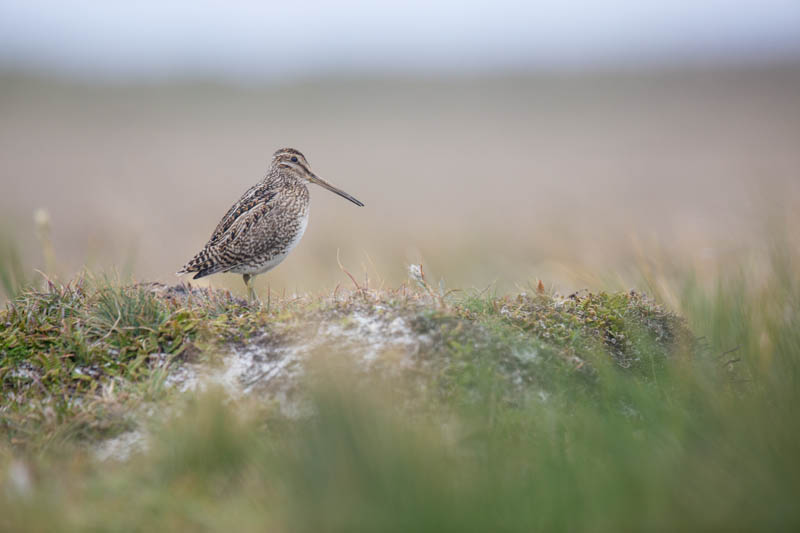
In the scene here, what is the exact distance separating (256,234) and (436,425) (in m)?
2.76

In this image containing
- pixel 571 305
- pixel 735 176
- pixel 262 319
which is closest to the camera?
pixel 262 319

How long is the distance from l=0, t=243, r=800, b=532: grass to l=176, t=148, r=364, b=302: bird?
916 mm

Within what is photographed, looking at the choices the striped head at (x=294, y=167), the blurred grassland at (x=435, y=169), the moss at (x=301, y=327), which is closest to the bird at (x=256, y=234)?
the striped head at (x=294, y=167)

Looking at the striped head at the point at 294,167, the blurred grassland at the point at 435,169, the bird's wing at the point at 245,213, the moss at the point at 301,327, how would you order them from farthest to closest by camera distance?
the blurred grassland at the point at 435,169
the striped head at the point at 294,167
the bird's wing at the point at 245,213
the moss at the point at 301,327

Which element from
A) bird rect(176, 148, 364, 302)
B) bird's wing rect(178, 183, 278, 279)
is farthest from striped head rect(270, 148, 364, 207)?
bird's wing rect(178, 183, 278, 279)

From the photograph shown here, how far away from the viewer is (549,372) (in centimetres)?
358

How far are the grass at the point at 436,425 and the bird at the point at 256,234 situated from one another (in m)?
0.92

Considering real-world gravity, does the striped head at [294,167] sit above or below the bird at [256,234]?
above

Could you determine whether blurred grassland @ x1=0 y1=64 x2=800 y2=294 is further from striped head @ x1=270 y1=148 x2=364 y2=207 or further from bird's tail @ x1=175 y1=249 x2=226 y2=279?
striped head @ x1=270 y1=148 x2=364 y2=207

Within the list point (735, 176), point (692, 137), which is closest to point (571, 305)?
point (735, 176)

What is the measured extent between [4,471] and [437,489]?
2.05m

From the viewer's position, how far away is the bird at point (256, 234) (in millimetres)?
5324

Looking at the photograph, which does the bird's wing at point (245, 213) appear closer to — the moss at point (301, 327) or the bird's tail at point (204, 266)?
the bird's tail at point (204, 266)

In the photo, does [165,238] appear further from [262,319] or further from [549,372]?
[549,372]
